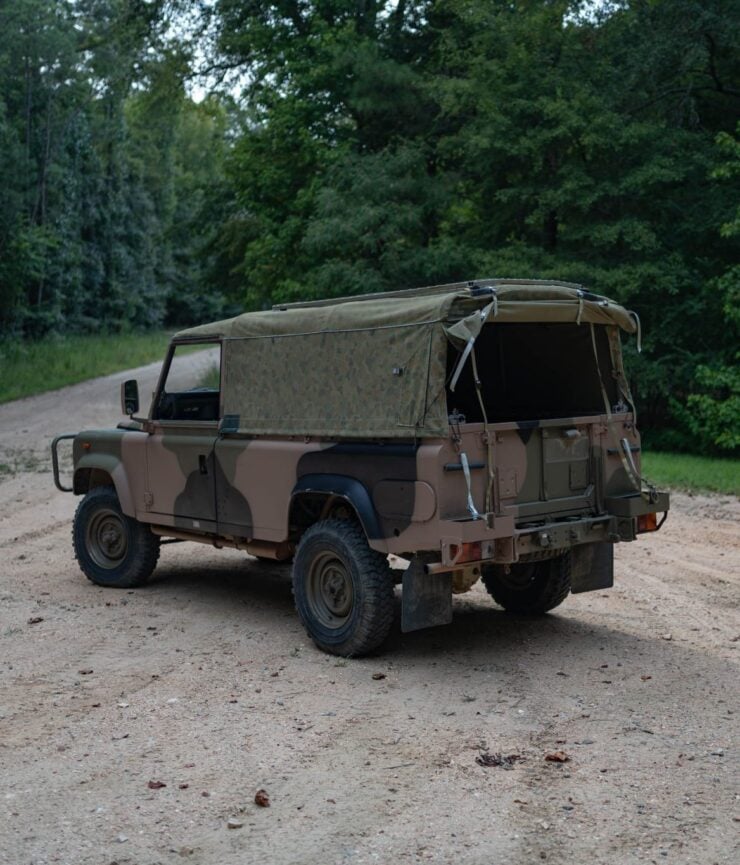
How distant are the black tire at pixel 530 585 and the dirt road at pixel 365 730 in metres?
0.14

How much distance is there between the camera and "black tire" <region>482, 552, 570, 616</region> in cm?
806

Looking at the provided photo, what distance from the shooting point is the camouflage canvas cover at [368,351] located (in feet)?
22.2

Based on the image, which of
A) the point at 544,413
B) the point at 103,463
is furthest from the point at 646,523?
the point at 103,463

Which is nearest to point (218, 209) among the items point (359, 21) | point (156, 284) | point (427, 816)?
point (359, 21)

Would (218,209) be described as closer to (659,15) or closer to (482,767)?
(659,15)

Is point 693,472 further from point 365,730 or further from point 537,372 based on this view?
point 365,730

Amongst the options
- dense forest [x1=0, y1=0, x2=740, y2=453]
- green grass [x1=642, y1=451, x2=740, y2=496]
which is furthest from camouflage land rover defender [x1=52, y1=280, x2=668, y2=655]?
dense forest [x1=0, y1=0, x2=740, y2=453]

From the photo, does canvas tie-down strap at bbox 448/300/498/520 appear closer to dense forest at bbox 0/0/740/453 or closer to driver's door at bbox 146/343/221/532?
driver's door at bbox 146/343/221/532

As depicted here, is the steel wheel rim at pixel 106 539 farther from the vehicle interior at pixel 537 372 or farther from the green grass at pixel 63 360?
the green grass at pixel 63 360

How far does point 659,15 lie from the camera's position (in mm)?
18547

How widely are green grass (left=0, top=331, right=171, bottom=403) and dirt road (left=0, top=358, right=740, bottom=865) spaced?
67.6 feet

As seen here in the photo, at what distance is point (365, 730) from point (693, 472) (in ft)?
36.5

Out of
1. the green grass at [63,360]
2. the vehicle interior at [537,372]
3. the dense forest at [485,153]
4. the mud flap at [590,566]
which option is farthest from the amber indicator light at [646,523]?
the green grass at [63,360]

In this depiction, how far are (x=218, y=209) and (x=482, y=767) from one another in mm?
26717
